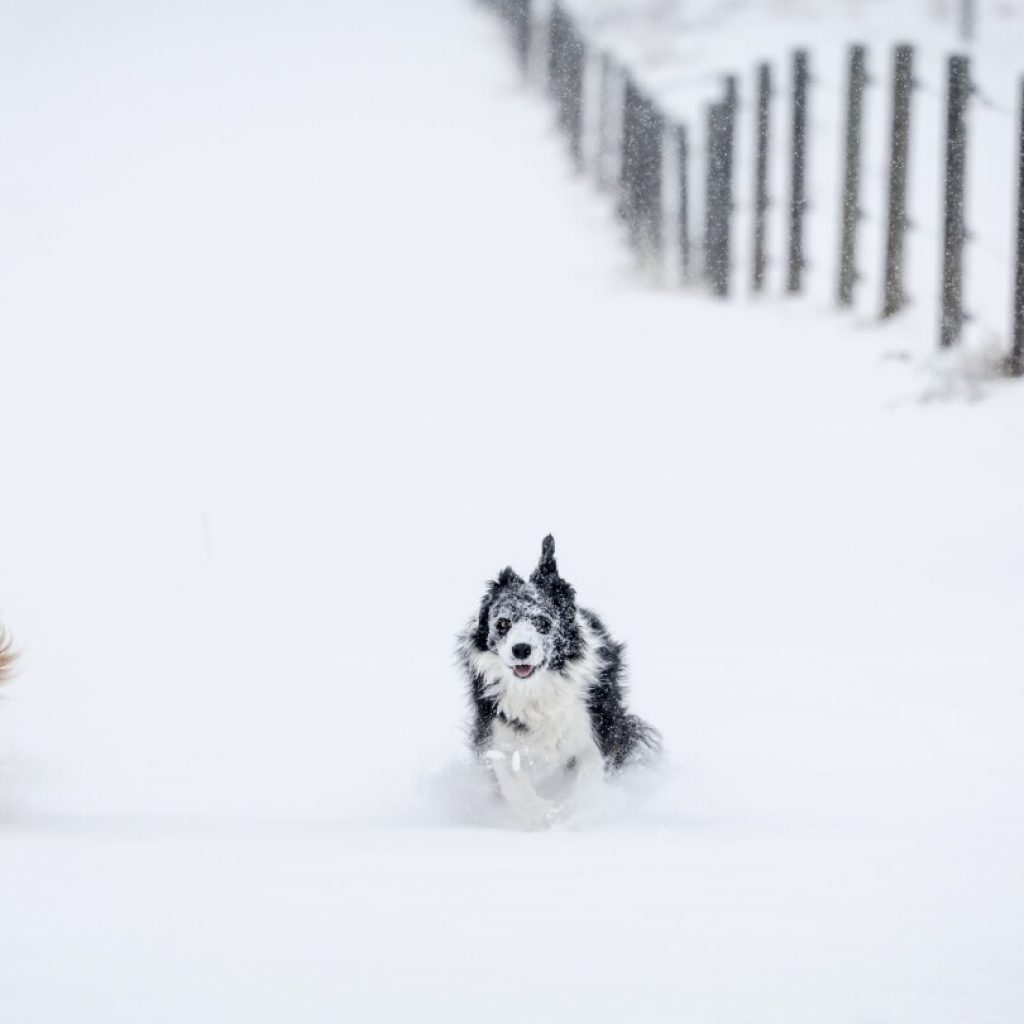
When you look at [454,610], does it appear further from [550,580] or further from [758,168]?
[758,168]

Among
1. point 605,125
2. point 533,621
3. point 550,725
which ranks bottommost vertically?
point 550,725

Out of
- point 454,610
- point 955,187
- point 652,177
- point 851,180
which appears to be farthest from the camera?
point 652,177

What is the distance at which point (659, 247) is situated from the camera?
717 inches

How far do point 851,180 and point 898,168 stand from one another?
118cm

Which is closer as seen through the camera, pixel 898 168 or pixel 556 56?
pixel 898 168

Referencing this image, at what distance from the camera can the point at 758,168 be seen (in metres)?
15.8

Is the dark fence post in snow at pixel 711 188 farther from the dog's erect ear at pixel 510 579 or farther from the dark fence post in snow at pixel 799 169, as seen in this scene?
the dog's erect ear at pixel 510 579

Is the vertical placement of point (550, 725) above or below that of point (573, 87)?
below

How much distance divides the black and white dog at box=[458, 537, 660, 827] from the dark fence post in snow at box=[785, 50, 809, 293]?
962cm

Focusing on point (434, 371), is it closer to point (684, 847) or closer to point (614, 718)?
point (614, 718)

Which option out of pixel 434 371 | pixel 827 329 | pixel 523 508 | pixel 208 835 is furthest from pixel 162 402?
pixel 208 835

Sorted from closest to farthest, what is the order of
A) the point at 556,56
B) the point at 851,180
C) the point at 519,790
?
1. the point at 519,790
2. the point at 851,180
3. the point at 556,56

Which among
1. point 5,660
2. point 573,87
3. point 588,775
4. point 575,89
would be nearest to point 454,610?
point 588,775

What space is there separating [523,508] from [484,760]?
195 inches
